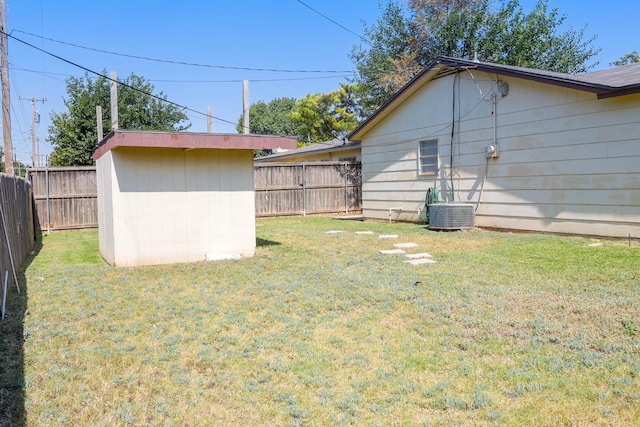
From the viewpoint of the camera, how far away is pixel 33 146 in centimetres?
2520

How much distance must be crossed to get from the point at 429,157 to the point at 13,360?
32.8 feet

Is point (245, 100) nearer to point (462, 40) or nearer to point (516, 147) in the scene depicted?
point (516, 147)

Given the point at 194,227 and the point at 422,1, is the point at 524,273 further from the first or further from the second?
the point at 422,1

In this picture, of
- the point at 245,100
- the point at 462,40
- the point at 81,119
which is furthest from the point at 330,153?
the point at 81,119

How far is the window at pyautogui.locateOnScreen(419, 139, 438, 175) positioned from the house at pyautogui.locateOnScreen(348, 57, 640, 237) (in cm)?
3

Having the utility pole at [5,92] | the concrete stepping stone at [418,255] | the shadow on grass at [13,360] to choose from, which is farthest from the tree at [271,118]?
the shadow on grass at [13,360]

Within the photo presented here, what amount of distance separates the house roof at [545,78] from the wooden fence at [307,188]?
2.73 metres

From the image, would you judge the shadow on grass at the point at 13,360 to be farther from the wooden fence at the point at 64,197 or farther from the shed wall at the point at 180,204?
the wooden fence at the point at 64,197

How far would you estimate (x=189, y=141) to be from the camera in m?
6.64

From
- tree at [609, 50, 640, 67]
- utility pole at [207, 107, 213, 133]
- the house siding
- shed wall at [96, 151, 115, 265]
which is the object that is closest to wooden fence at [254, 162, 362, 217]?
utility pole at [207, 107, 213, 133]

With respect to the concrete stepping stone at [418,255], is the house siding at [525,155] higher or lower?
higher

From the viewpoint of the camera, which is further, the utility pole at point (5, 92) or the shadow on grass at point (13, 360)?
the utility pole at point (5, 92)

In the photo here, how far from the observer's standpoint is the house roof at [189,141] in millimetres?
6345

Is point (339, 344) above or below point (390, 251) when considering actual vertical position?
below
